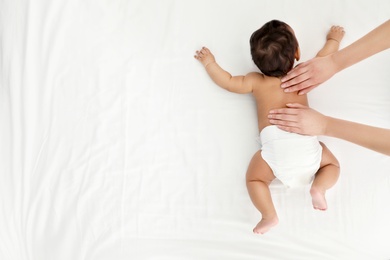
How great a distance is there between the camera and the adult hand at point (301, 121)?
3.69 ft

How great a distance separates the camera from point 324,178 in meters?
1.17

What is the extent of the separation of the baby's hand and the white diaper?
309 millimetres

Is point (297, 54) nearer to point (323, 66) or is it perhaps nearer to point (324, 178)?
point (323, 66)

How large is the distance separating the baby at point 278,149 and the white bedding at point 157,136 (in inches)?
2.4

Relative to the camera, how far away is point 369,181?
122 cm

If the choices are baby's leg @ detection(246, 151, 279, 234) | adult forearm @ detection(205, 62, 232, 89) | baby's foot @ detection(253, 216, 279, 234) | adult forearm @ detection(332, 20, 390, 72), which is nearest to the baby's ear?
adult forearm @ detection(332, 20, 390, 72)


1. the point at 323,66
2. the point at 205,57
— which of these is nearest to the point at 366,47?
the point at 323,66

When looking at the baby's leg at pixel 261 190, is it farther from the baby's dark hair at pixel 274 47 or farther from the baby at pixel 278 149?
the baby's dark hair at pixel 274 47

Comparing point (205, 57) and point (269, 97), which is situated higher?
point (205, 57)

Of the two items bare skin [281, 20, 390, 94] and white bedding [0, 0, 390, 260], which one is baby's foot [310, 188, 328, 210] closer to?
white bedding [0, 0, 390, 260]

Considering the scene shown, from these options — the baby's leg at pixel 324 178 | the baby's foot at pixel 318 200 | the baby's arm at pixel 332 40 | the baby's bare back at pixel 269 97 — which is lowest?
the baby's foot at pixel 318 200

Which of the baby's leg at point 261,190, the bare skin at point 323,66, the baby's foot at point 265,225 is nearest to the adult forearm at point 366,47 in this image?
the bare skin at point 323,66

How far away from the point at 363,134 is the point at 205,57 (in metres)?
0.55

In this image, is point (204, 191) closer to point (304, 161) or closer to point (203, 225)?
point (203, 225)
